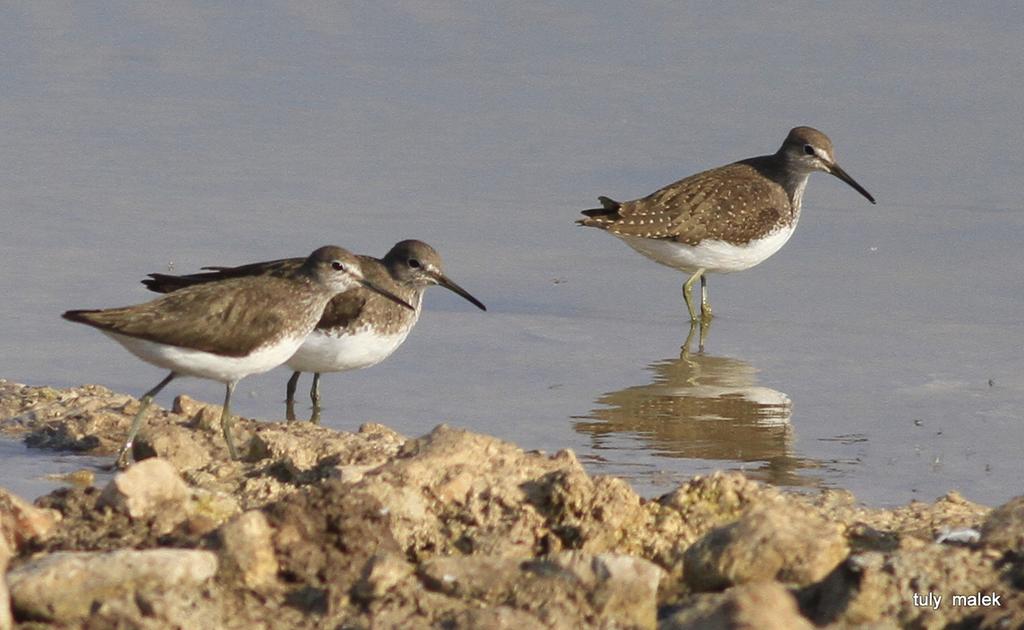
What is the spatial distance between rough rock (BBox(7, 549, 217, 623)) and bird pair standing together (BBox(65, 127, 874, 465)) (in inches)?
106

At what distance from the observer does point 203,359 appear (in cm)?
898

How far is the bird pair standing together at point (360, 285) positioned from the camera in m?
8.98

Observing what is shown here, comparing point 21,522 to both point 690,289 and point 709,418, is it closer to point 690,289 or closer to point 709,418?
point 709,418

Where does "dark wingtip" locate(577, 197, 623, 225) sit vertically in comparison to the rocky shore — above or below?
above

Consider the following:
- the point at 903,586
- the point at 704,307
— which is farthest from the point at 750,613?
the point at 704,307

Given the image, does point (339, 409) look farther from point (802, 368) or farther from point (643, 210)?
point (643, 210)

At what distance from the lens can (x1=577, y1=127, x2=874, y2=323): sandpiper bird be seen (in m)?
13.3

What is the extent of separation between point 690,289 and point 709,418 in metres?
3.11

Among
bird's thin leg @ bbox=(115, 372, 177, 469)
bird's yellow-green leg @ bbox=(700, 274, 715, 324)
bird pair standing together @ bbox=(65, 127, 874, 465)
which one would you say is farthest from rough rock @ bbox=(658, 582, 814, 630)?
bird's yellow-green leg @ bbox=(700, 274, 715, 324)

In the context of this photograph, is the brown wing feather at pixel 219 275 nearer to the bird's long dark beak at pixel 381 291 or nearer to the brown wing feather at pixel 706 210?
the bird's long dark beak at pixel 381 291

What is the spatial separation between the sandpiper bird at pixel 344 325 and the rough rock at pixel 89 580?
4214mm

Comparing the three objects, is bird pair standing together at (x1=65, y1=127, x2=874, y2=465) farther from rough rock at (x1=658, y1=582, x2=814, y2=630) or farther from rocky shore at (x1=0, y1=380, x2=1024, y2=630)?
rough rock at (x1=658, y1=582, x2=814, y2=630)

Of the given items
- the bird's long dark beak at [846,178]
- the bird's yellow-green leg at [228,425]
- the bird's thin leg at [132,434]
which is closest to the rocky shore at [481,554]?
the bird's yellow-green leg at [228,425]

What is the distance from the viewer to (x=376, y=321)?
10.5m
